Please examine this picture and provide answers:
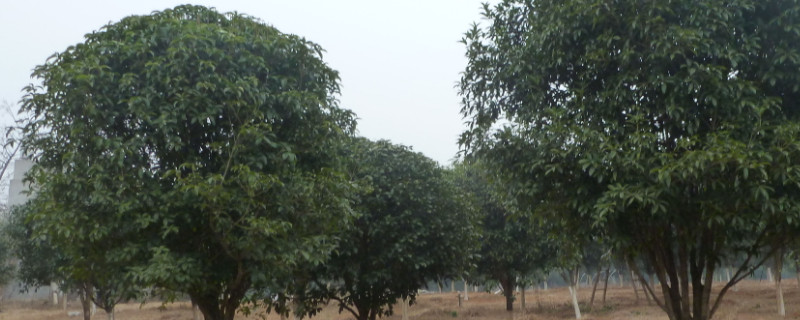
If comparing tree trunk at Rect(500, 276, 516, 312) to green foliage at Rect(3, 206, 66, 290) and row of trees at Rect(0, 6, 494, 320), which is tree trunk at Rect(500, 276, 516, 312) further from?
row of trees at Rect(0, 6, 494, 320)

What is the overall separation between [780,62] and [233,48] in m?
6.73

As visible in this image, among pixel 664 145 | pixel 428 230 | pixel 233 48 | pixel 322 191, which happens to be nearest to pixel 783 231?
pixel 664 145

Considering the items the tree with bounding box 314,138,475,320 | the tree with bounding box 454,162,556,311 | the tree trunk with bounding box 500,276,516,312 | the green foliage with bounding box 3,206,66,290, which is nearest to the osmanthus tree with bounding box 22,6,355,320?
the tree with bounding box 314,138,475,320

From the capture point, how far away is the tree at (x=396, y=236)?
60.2ft

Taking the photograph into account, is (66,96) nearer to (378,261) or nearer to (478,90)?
(478,90)

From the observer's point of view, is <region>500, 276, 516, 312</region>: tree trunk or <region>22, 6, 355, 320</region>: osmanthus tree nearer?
<region>22, 6, 355, 320</region>: osmanthus tree

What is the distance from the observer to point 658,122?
920 cm

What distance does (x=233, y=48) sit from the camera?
1011 cm

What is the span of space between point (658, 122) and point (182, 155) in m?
6.07

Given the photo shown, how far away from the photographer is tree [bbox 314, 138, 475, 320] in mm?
18344

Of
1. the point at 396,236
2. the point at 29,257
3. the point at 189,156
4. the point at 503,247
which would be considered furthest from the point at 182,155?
the point at 503,247

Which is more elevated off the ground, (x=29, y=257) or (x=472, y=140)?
(x=472, y=140)

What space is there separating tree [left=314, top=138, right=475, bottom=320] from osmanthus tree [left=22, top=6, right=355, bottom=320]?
25.0 ft

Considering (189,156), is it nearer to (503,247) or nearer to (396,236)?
(396,236)
